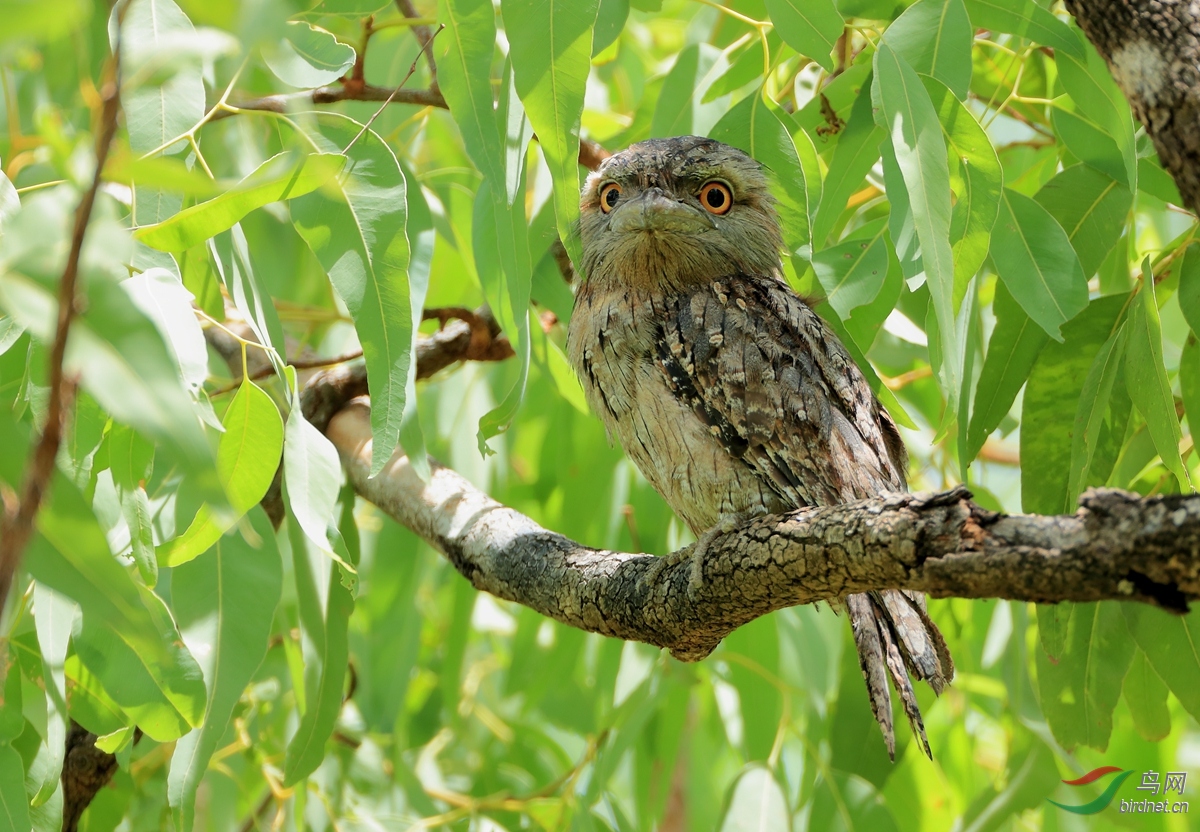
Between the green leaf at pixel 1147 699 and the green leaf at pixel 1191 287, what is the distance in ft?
3.18

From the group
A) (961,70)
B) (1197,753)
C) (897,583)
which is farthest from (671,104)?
(1197,753)

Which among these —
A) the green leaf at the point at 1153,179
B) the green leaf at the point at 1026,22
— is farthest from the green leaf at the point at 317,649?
the green leaf at the point at 1153,179

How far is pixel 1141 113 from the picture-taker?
4.85 feet

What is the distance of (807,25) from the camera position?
2.03 metres

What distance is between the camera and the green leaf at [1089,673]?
7.71 ft

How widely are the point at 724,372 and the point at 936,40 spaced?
792 mm

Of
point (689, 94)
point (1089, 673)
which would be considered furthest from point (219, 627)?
point (1089, 673)

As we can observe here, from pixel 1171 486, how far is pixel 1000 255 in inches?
34.4

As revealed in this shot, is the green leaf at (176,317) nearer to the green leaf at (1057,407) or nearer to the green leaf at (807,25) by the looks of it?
the green leaf at (807,25)

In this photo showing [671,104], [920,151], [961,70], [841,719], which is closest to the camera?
[920,151]

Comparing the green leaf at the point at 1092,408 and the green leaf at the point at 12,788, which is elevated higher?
the green leaf at the point at 1092,408

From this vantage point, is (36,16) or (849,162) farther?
(849,162)

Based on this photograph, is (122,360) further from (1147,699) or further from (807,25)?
(1147,699)

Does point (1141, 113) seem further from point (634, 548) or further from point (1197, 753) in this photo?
point (1197, 753)
